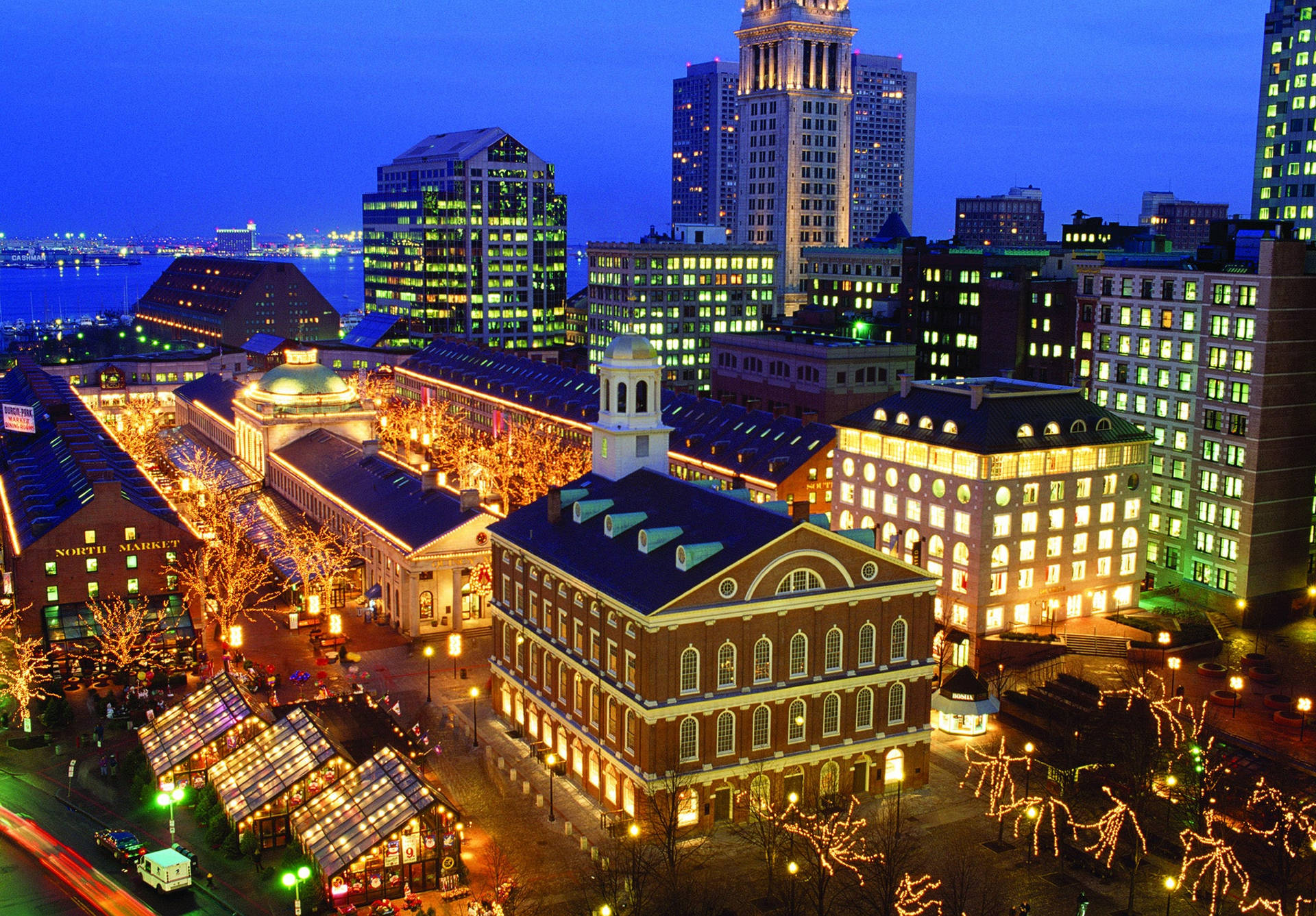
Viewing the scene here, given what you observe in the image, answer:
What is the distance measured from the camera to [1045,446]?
9856cm

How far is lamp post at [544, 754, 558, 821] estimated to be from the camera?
228 feet

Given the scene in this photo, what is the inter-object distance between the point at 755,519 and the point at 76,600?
59.4 meters

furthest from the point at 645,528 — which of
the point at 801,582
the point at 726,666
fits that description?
the point at 801,582

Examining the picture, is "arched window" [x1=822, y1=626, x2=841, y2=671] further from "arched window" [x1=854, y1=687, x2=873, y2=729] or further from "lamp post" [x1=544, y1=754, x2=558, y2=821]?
"lamp post" [x1=544, y1=754, x2=558, y2=821]

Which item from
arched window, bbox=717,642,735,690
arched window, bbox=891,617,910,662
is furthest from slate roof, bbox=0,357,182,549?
arched window, bbox=891,617,910,662

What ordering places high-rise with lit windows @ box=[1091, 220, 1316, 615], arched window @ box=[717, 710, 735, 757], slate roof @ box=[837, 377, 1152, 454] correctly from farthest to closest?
high-rise with lit windows @ box=[1091, 220, 1316, 615]
slate roof @ box=[837, 377, 1152, 454]
arched window @ box=[717, 710, 735, 757]

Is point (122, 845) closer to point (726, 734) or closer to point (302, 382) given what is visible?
point (726, 734)

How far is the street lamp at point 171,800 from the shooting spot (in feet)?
223

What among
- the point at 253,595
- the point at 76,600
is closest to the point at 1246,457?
the point at 253,595

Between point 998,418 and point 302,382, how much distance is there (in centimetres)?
9017

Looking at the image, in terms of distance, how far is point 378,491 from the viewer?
4633 inches

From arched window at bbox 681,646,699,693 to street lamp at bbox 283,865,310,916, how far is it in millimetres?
20546

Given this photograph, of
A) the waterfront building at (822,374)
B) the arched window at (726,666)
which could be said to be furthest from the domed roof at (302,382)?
the arched window at (726,666)

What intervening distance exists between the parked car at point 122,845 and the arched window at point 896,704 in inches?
1588
